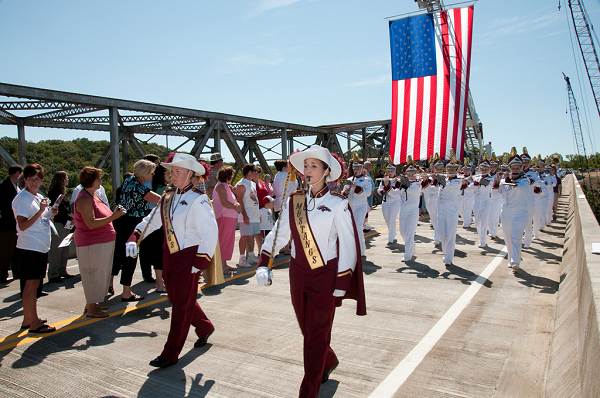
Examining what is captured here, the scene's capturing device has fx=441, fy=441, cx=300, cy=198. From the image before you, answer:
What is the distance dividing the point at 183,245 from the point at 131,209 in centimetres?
251

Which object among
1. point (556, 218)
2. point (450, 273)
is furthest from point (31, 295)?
point (556, 218)

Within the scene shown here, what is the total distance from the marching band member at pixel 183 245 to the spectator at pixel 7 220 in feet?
13.6

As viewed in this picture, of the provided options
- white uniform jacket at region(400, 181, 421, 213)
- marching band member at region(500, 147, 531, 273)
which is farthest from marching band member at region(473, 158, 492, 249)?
marching band member at region(500, 147, 531, 273)

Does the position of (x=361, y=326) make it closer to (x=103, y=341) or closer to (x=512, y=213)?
(x=103, y=341)

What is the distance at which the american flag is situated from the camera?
45.7 feet

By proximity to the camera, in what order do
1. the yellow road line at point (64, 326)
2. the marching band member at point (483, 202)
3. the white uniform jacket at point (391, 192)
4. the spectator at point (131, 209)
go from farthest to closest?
the marching band member at point (483, 202) < the white uniform jacket at point (391, 192) < the spectator at point (131, 209) < the yellow road line at point (64, 326)

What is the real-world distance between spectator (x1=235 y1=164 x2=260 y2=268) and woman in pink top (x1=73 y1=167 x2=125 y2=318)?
307cm

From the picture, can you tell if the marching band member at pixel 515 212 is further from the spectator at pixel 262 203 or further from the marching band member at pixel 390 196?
the spectator at pixel 262 203

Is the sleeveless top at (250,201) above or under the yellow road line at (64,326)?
above

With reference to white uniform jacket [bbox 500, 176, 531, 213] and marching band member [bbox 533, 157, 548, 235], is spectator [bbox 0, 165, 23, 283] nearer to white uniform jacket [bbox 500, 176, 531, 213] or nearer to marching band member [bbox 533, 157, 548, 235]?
white uniform jacket [bbox 500, 176, 531, 213]

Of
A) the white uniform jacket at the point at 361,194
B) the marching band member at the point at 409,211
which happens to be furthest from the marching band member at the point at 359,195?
the marching band member at the point at 409,211

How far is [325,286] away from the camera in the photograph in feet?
10.1

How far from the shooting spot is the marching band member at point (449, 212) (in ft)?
26.5

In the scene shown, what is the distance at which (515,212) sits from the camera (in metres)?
7.79
